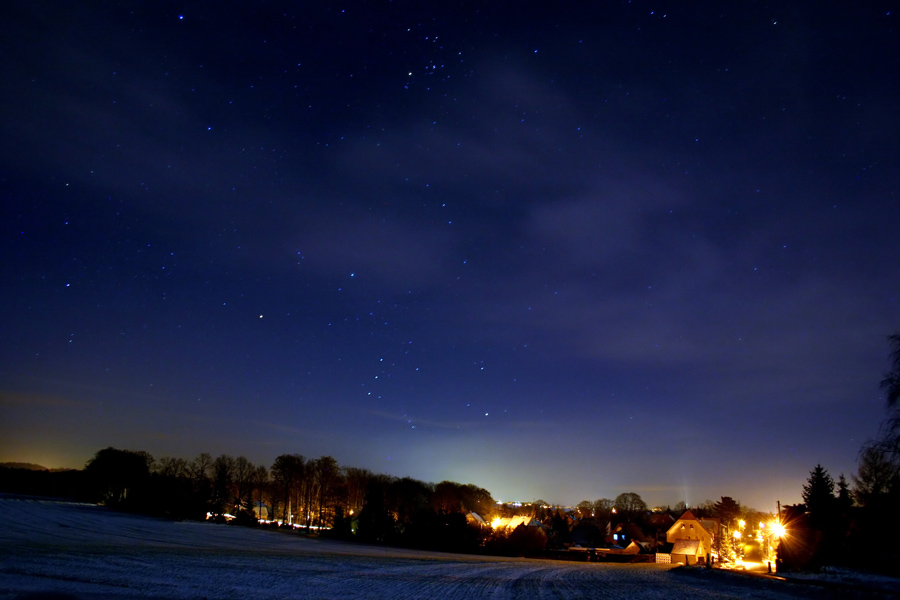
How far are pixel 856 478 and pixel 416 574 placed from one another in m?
67.5

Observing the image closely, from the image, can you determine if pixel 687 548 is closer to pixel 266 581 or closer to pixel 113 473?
pixel 266 581

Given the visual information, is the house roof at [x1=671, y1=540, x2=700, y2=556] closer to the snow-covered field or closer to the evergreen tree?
the evergreen tree

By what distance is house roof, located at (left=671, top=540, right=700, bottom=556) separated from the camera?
219ft

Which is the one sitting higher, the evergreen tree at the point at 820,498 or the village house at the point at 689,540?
the evergreen tree at the point at 820,498

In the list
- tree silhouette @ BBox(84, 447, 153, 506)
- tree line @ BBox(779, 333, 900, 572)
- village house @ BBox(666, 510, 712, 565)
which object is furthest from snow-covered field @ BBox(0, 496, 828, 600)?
tree silhouette @ BBox(84, 447, 153, 506)

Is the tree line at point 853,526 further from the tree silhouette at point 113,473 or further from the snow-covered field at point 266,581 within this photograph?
the tree silhouette at point 113,473

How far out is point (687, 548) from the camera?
67.4 metres

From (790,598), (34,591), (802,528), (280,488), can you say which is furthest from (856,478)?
(280,488)

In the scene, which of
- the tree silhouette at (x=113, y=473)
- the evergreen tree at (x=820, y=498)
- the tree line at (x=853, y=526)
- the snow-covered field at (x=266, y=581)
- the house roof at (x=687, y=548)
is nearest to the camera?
the snow-covered field at (x=266, y=581)

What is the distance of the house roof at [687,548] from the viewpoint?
219 ft

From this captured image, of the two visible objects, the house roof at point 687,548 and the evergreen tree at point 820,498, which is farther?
the house roof at point 687,548

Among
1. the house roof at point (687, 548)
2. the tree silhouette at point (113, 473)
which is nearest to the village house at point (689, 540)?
the house roof at point (687, 548)

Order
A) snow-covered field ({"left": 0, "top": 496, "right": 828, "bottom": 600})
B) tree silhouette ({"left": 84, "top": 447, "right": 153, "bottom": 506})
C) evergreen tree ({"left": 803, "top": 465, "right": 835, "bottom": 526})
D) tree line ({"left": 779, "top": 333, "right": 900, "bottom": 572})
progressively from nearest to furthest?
snow-covered field ({"left": 0, "top": 496, "right": 828, "bottom": 600}) → tree line ({"left": 779, "top": 333, "right": 900, "bottom": 572}) → evergreen tree ({"left": 803, "top": 465, "right": 835, "bottom": 526}) → tree silhouette ({"left": 84, "top": 447, "right": 153, "bottom": 506})

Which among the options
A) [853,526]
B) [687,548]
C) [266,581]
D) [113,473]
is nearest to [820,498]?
[853,526]
